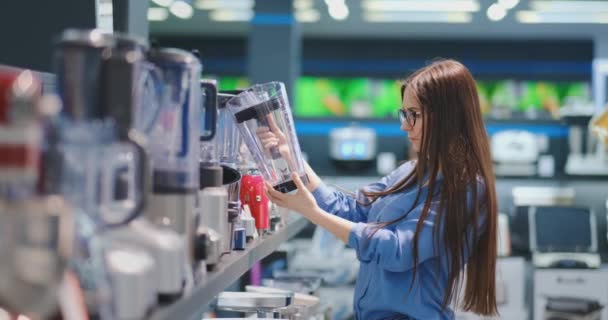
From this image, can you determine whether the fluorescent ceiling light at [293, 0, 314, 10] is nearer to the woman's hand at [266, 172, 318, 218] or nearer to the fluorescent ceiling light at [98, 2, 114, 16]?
the fluorescent ceiling light at [98, 2, 114, 16]

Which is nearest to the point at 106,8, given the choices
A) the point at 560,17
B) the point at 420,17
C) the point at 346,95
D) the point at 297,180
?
the point at 297,180

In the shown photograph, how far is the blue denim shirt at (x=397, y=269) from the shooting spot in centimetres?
230

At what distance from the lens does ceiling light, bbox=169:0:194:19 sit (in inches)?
408

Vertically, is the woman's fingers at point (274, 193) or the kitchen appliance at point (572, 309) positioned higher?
the woman's fingers at point (274, 193)

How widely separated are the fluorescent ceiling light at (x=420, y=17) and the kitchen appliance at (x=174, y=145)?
9600 millimetres

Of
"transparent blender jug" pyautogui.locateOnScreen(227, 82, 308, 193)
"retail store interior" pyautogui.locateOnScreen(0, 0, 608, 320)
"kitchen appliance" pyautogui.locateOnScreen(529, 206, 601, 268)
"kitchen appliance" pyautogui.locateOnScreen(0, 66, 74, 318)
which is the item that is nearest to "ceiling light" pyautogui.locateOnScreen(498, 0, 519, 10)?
"retail store interior" pyautogui.locateOnScreen(0, 0, 608, 320)

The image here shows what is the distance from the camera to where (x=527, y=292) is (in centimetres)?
A: 639

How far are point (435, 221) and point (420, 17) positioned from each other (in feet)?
29.2

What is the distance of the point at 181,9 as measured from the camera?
10938mm

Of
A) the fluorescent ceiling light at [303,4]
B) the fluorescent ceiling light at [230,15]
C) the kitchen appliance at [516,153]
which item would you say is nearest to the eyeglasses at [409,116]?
the kitchen appliance at [516,153]

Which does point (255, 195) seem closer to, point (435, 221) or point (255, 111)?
point (255, 111)

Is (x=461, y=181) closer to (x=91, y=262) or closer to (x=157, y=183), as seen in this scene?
(x=157, y=183)

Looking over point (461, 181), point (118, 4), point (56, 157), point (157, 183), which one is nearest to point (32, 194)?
point (56, 157)

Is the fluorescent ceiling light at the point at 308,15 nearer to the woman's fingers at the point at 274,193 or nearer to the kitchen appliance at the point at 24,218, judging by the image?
the woman's fingers at the point at 274,193
